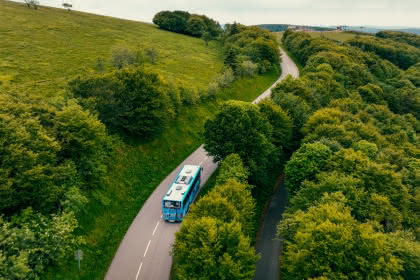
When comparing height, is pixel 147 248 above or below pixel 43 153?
below

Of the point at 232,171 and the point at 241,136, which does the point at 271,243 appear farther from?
the point at 241,136

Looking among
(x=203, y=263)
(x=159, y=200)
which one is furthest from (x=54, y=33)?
(x=203, y=263)

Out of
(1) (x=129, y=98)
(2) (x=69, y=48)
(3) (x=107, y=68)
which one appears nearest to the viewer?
(1) (x=129, y=98)

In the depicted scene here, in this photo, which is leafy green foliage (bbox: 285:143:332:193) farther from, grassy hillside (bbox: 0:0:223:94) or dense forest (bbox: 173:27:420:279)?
grassy hillside (bbox: 0:0:223:94)

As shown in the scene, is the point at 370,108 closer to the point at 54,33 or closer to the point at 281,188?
the point at 281,188

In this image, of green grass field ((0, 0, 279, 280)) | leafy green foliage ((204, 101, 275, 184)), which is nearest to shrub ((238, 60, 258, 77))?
green grass field ((0, 0, 279, 280))

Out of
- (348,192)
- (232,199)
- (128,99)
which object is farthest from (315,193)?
(128,99)
